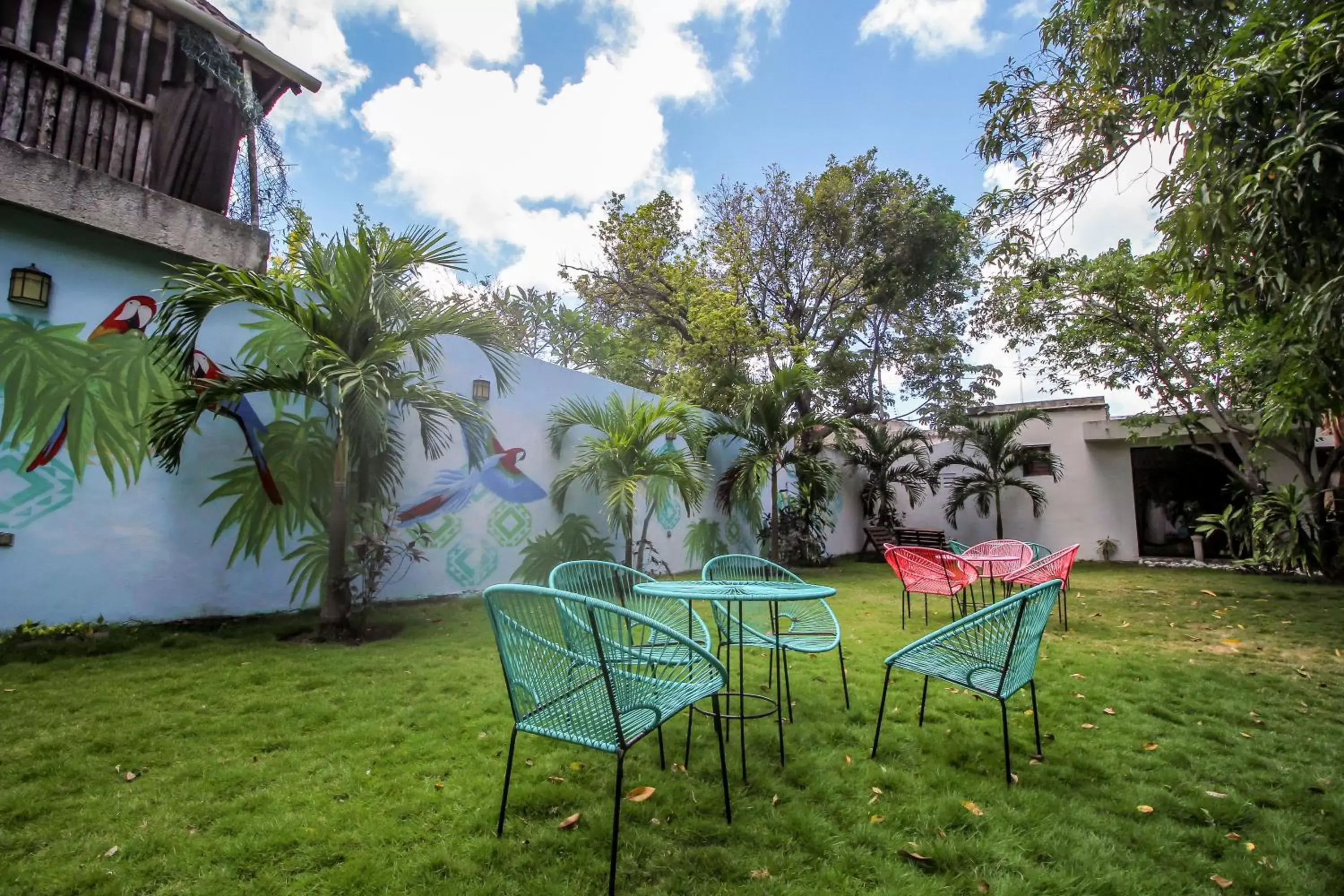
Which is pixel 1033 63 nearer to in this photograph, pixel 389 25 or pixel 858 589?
pixel 858 589

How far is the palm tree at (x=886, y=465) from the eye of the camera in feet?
40.1

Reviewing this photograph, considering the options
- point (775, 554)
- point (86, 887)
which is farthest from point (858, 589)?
→ point (86, 887)

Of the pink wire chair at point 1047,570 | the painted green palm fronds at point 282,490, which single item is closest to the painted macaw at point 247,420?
the painted green palm fronds at point 282,490

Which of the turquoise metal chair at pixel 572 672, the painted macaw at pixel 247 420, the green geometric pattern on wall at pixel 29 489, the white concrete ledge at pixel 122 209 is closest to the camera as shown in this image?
the turquoise metal chair at pixel 572 672

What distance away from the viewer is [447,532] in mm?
5789

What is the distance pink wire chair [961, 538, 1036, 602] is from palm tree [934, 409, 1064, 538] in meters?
5.40

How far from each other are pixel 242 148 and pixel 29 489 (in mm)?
3723

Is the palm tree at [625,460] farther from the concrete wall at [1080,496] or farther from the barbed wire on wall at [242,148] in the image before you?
the concrete wall at [1080,496]

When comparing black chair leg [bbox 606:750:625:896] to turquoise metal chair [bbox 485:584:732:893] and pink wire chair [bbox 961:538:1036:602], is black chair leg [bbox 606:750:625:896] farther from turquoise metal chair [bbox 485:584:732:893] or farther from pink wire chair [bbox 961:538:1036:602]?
pink wire chair [bbox 961:538:1036:602]

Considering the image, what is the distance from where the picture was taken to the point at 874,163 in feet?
38.0

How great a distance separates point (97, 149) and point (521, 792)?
580cm

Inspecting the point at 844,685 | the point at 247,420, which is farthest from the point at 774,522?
the point at 247,420

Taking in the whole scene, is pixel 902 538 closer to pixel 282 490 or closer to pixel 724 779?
pixel 282 490

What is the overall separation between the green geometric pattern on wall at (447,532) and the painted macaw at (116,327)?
2.59 meters
